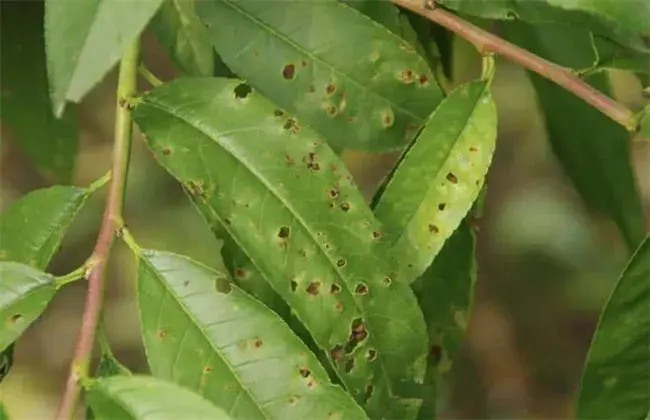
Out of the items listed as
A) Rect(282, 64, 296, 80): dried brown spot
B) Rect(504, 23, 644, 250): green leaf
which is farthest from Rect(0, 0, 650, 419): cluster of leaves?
Rect(504, 23, 644, 250): green leaf

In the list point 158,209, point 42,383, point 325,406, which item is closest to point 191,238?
point 158,209

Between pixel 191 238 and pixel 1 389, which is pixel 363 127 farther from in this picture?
pixel 1 389

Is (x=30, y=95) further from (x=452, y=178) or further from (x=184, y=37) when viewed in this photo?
(x=452, y=178)

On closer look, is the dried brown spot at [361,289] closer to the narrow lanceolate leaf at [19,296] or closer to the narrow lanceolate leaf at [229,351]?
the narrow lanceolate leaf at [229,351]

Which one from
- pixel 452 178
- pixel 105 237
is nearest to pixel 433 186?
pixel 452 178

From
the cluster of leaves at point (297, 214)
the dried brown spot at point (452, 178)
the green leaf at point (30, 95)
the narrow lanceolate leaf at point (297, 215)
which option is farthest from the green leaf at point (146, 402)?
the green leaf at point (30, 95)

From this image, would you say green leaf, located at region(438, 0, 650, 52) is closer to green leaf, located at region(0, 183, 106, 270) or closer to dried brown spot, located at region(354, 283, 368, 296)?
dried brown spot, located at region(354, 283, 368, 296)
